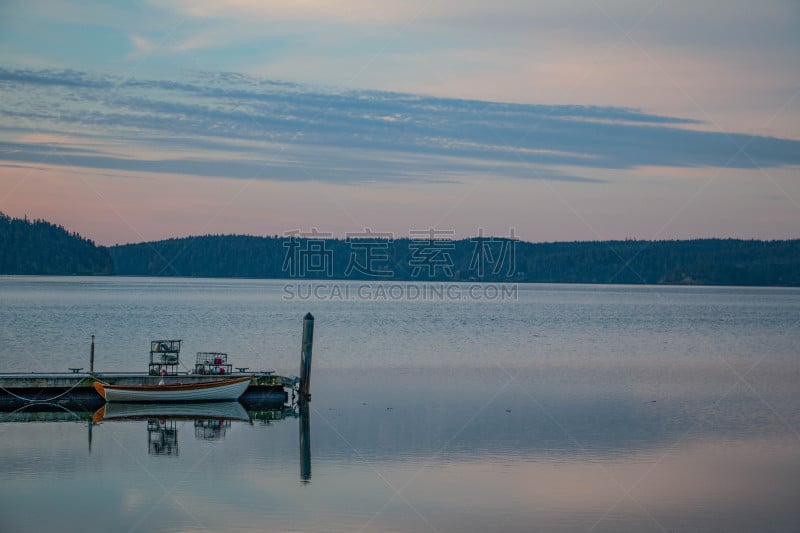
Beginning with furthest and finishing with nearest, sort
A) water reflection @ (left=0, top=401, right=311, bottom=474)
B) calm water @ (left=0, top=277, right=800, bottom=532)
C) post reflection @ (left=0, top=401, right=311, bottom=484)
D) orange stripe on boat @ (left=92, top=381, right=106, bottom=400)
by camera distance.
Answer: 1. orange stripe on boat @ (left=92, top=381, right=106, bottom=400)
2. water reflection @ (left=0, top=401, right=311, bottom=474)
3. post reflection @ (left=0, top=401, right=311, bottom=484)
4. calm water @ (left=0, top=277, right=800, bottom=532)

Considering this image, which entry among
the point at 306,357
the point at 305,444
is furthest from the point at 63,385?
the point at 305,444

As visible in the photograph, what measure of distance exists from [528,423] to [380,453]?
6008 millimetres

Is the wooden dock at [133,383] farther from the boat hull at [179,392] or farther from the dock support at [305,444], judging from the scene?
the dock support at [305,444]

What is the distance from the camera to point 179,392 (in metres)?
29.7

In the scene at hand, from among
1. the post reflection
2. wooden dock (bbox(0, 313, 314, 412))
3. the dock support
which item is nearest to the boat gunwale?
wooden dock (bbox(0, 313, 314, 412))

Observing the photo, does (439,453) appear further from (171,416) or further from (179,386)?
(179,386)

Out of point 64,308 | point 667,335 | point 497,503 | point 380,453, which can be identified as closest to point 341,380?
point 380,453

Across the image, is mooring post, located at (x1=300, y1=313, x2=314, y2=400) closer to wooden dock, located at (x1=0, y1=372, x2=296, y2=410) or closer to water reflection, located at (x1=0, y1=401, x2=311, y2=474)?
water reflection, located at (x1=0, y1=401, x2=311, y2=474)

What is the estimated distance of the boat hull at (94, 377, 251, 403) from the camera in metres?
29.2

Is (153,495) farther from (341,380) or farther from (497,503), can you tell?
(341,380)

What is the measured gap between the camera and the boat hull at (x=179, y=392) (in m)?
29.2

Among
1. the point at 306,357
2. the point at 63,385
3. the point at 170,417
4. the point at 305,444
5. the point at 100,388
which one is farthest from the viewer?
the point at 306,357

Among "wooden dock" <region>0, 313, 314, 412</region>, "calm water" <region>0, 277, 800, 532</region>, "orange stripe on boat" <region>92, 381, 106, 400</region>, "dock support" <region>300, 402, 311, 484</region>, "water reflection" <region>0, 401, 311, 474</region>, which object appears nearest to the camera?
"calm water" <region>0, 277, 800, 532</region>

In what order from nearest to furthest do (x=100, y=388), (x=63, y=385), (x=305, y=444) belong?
(x=305, y=444), (x=100, y=388), (x=63, y=385)
